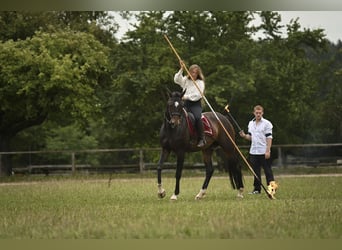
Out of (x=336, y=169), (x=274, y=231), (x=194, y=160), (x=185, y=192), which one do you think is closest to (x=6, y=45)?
(x=185, y=192)

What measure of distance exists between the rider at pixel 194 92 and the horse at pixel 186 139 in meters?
0.08

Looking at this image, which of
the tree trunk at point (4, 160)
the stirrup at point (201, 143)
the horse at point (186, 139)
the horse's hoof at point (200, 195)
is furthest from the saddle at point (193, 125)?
the tree trunk at point (4, 160)

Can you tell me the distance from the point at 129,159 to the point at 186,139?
799 cm

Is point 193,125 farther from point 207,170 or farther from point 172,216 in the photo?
point 172,216

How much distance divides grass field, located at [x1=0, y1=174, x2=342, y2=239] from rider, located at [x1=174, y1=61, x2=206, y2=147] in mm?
926

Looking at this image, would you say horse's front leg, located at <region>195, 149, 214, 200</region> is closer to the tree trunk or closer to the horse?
the horse

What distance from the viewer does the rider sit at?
8.81 meters

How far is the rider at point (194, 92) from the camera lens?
8812 millimetres

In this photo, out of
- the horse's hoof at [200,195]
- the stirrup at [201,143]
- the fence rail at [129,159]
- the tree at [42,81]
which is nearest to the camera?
the horse's hoof at [200,195]

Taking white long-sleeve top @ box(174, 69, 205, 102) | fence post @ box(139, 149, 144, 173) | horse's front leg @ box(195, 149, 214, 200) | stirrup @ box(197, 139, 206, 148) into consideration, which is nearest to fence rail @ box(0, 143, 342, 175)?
fence post @ box(139, 149, 144, 173)

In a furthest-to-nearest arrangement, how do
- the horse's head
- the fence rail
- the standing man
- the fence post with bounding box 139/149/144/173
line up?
the fence post with bounding box 139/149/144/173, the fence rail, the standing man, the horse's head

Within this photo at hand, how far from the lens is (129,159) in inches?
659

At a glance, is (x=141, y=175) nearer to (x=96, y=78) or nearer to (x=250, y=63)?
(x=96, y=78)

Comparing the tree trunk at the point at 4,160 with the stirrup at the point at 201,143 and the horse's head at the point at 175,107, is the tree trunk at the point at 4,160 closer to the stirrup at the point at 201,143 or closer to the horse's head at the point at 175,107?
the stirrup at the point at 201,143
